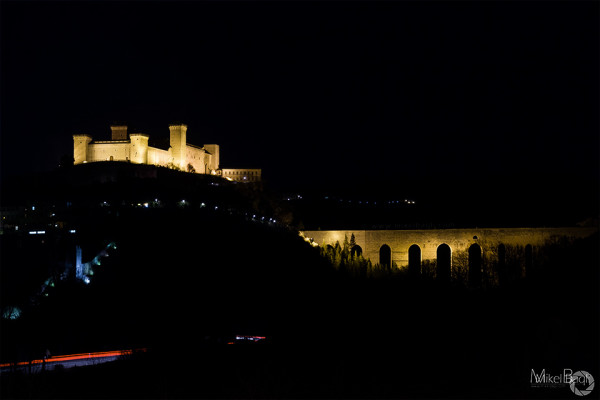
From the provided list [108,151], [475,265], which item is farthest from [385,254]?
[108,151]

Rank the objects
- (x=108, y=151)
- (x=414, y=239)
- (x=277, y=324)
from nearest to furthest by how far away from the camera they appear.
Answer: (x=277, y=324), (x=414, y=239), (x=108, y=151)

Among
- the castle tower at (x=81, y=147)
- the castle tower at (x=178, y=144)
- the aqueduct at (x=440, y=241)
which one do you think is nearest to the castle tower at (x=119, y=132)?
the castle tower at (x=81, y=147)

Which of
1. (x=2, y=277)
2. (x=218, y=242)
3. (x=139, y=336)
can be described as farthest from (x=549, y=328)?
(x=2, y=277)

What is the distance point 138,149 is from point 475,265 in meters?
26.3

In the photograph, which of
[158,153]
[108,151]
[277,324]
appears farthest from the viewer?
[158,153]

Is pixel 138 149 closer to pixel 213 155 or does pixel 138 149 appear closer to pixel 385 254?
pixel 213 155

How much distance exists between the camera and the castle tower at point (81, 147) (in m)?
45.2

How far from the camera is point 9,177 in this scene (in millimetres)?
46906

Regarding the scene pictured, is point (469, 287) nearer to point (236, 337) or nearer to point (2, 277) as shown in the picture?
point (236, 337)

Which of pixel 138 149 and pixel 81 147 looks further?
pixel 81 147

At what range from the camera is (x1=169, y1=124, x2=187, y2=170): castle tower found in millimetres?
48281

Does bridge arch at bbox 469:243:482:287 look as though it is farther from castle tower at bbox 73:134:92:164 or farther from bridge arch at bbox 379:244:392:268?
castle tower at bbox 73:134:92:164

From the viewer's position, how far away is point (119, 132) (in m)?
47.2

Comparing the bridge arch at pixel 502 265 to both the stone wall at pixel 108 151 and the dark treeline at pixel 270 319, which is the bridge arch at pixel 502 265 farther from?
the stone wall at pixel 108 151
